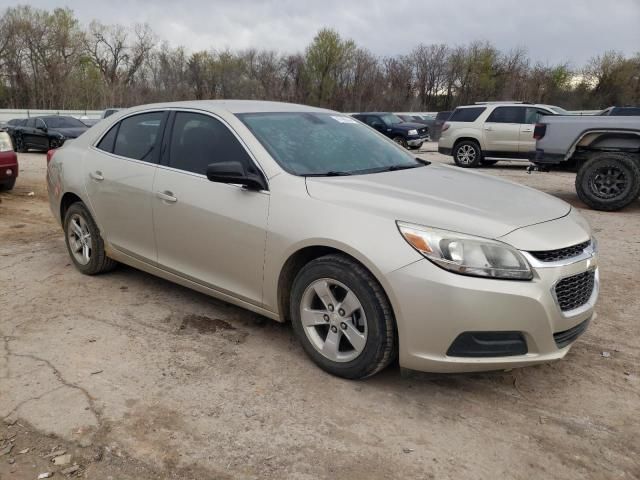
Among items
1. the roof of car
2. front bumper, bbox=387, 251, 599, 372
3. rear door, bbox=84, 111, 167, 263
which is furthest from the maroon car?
front bumper, bbox=387, 251, 599, 372

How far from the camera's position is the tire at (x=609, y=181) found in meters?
8.08

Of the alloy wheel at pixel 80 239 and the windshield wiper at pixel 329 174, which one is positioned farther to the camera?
the alloy wheel at pixel 80 239

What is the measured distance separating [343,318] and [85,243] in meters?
3.01

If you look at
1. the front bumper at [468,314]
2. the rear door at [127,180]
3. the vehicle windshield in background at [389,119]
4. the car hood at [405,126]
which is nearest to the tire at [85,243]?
the rear door at [127,180]

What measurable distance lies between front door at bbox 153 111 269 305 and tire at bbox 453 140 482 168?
12.1 m

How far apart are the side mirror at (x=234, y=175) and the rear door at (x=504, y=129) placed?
12.4 meters

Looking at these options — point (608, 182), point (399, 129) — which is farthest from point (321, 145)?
point (399, 129)

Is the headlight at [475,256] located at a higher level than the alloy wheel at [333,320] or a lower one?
higher

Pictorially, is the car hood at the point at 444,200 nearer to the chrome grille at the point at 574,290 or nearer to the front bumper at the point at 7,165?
the chrome grille at the point at 574,290

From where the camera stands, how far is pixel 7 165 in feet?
29.8

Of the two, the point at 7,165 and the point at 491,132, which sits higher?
the point at 491,132

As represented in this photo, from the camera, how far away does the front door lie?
3.39m

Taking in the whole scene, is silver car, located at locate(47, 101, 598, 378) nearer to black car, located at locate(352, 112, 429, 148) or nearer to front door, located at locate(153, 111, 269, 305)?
front door, located at locate(153, 111, 269, 305)

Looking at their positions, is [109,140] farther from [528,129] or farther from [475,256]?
[528,129]
